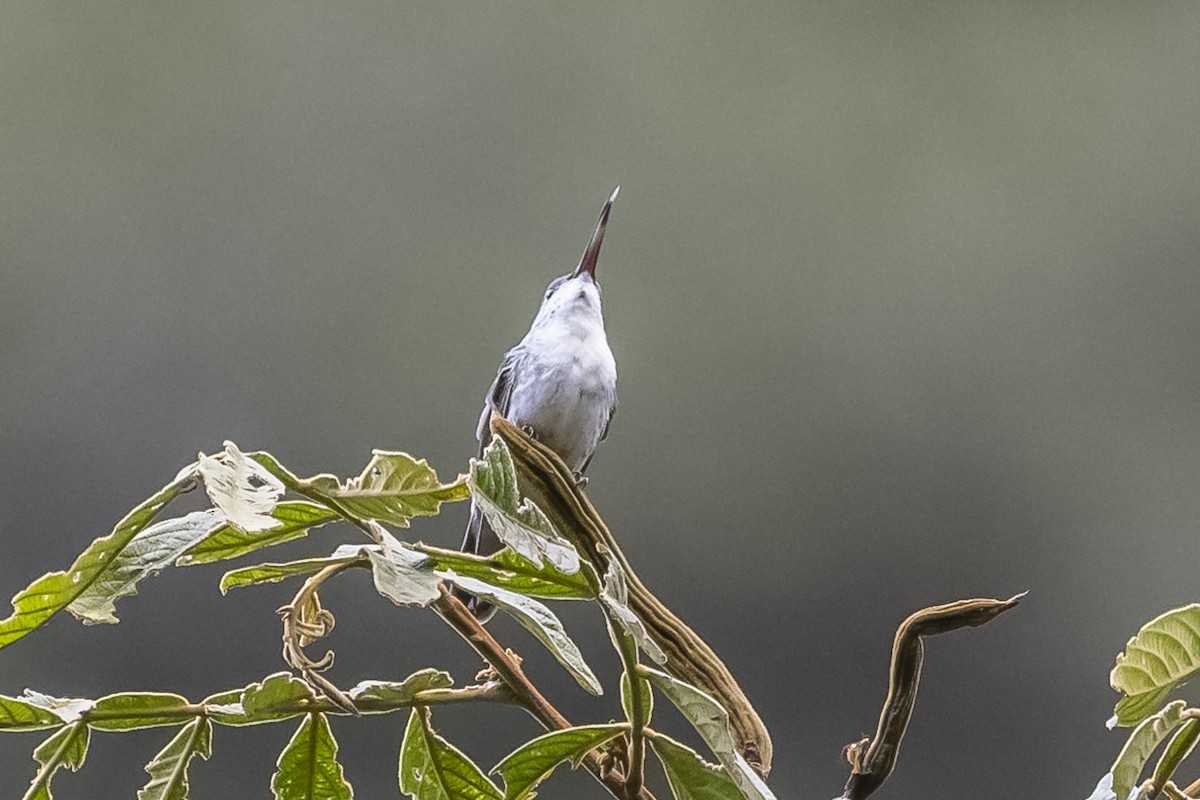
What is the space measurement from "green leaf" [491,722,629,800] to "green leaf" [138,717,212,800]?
0.11 m

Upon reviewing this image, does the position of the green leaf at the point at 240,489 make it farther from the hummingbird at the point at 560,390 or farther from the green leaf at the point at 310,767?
the hummingbird at the point at 560,390

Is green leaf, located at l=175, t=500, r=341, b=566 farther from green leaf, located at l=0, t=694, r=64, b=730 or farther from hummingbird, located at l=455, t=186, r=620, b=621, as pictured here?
hummingbird, located at l=455, t=186, r=620, b=621

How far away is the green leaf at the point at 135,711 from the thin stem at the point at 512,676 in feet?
0.35

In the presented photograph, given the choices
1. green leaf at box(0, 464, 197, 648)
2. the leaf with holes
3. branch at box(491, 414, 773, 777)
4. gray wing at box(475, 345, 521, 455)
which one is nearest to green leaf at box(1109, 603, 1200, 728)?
the leaf with holes

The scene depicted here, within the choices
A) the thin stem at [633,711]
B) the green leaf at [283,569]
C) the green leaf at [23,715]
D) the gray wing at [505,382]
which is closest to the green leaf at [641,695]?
the thin stem at [633,711]

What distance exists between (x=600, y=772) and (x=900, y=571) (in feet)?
7.82

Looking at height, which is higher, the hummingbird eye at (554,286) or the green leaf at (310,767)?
the hummingbird eye at (554,286)

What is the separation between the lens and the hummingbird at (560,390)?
138 centimetres

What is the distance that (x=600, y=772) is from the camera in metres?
0.46

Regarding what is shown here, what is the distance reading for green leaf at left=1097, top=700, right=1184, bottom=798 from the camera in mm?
435

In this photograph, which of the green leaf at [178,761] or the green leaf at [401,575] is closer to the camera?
the green leaf at [401,575]

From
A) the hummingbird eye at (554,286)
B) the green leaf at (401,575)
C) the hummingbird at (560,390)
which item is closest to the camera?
the green leaf at (401,575)

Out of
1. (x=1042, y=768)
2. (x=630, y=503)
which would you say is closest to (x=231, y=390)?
(x=630, y=503)

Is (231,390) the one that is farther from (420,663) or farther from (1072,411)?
(1072,411)
